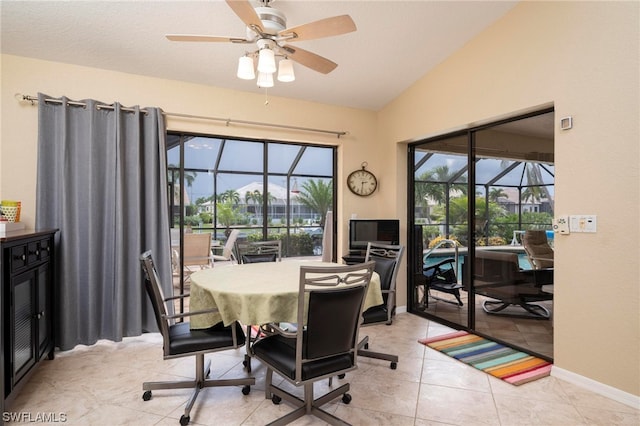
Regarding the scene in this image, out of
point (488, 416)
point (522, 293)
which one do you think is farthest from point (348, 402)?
point (522, 293)

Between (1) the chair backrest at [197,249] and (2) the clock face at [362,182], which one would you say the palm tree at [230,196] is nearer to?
(1) the chair backrest at [197,249]

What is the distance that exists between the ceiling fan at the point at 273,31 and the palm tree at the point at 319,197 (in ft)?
7.89

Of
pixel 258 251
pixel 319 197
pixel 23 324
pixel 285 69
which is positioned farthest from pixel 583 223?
pixel 23 324

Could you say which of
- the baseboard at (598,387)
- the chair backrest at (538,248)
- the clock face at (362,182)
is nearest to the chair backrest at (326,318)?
the baseboard at (598,387)

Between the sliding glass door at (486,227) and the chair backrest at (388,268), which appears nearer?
the chair backrest at (388,268)

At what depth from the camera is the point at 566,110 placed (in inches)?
103

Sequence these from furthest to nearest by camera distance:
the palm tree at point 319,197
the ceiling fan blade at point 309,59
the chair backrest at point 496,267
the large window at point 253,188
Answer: the palm tree at point 319,197
the large window at point 253,188
the chair backrest at point 496,267
the ceiling fan blade at point 309,59

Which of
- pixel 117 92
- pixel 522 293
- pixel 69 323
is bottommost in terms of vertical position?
pixel 69 323

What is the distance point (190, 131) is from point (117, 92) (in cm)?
74

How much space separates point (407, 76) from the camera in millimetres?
3908

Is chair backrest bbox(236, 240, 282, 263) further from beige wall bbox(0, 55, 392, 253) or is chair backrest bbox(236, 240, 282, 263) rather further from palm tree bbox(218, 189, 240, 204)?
beige wall bbox(0, 55, 392, 253)

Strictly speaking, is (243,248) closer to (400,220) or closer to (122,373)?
(122,373)

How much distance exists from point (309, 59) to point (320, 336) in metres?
1.79

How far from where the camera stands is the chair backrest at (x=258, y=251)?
3.50 meters
